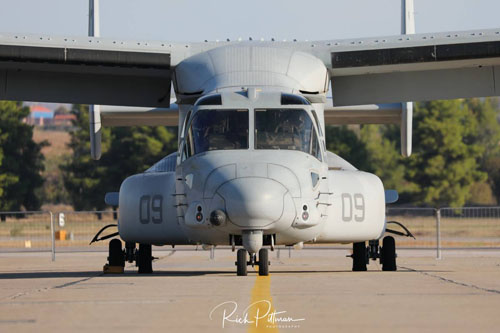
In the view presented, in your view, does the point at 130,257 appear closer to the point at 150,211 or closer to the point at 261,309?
the point at 150,211

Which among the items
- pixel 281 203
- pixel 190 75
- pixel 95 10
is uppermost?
pixel 95 10

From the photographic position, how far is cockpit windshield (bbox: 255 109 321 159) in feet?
56.4

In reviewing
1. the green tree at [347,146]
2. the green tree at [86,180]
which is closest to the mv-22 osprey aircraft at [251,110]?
the green tree at [347,146]

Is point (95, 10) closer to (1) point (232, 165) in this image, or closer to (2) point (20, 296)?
(1) point (232, 165)

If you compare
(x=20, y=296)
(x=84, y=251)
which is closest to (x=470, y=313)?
(x=20, y=296)

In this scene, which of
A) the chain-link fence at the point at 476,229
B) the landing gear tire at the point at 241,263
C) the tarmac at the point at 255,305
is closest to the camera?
the tarmac at the point at 255,305

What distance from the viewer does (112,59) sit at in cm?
2052

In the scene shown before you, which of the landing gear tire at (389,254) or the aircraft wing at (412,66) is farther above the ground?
the aircraft wing at (412,66)

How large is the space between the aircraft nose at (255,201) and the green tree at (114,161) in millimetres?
72454

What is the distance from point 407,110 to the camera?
933 inches

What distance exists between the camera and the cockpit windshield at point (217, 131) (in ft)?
56.2

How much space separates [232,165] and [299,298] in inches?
161
